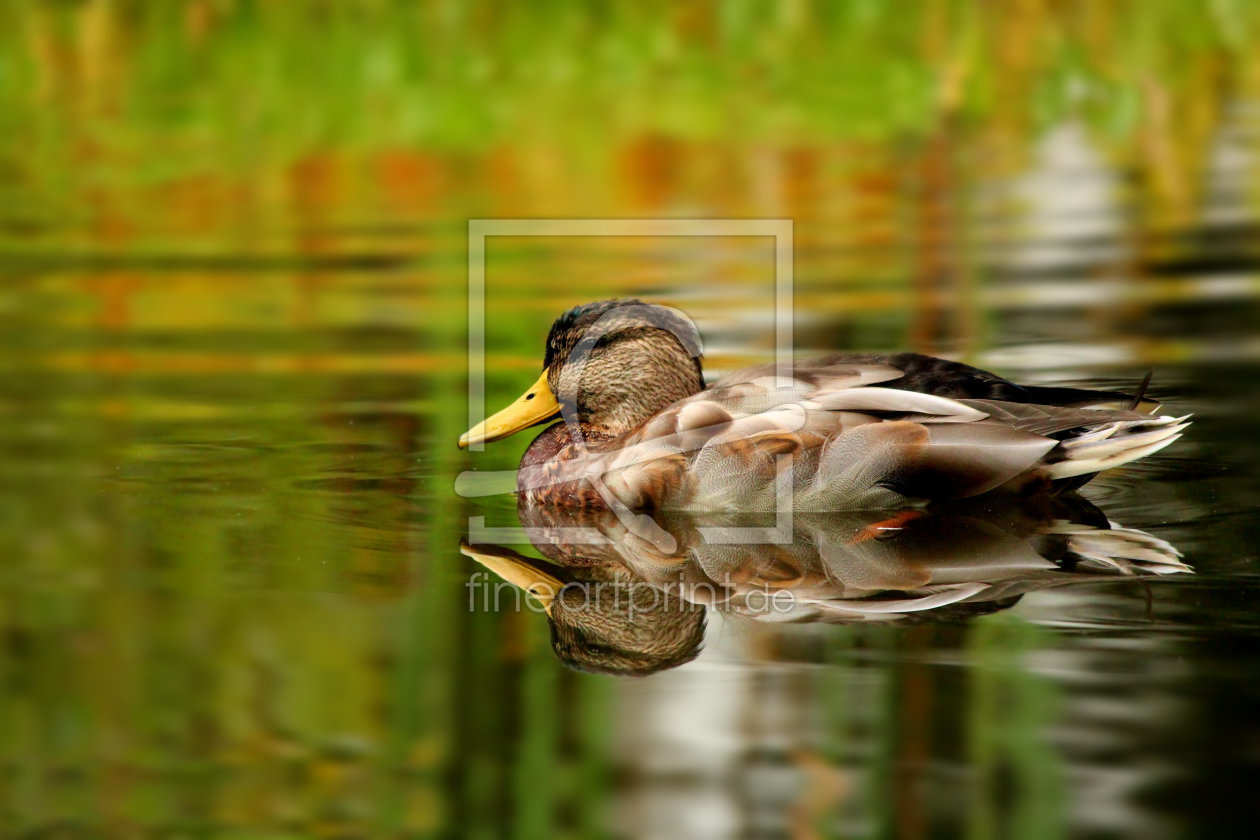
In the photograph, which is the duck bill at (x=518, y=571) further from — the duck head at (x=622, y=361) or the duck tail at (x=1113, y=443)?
the duck tail at (x=1113, y=443)

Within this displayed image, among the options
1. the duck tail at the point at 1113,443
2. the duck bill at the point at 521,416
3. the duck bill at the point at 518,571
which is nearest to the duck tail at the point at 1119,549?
the duck tail at the point at 1113,443

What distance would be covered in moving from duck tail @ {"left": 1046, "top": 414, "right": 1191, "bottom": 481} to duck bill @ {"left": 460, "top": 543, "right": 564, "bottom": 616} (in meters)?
1.59

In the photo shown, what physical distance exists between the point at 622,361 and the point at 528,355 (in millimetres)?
1804

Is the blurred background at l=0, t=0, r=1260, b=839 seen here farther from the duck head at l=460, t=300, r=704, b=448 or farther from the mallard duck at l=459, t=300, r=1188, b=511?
the duck head at l=460, t=300, r=704, b=448

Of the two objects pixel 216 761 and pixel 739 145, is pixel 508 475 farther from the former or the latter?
pixel 739 145

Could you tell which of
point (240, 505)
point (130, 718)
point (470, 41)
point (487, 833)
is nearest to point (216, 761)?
point (130, 718)

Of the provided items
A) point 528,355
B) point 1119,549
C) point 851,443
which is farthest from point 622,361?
point 1119,549

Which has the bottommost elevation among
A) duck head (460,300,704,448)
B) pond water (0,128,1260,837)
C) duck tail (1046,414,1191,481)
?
pond water (0,128,1260,837)

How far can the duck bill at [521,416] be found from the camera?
629cm

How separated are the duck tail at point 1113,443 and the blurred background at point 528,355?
0.71 feet

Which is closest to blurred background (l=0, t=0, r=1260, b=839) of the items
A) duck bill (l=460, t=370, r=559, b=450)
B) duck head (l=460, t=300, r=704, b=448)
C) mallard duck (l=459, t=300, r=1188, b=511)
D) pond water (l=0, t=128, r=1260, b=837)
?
pond water (l=0, t=128, r=1260, b=837)

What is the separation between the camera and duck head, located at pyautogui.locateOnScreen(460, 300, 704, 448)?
6.25m

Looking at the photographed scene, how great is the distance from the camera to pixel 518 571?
16.6ft

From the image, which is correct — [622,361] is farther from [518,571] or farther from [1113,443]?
[1113,443]
